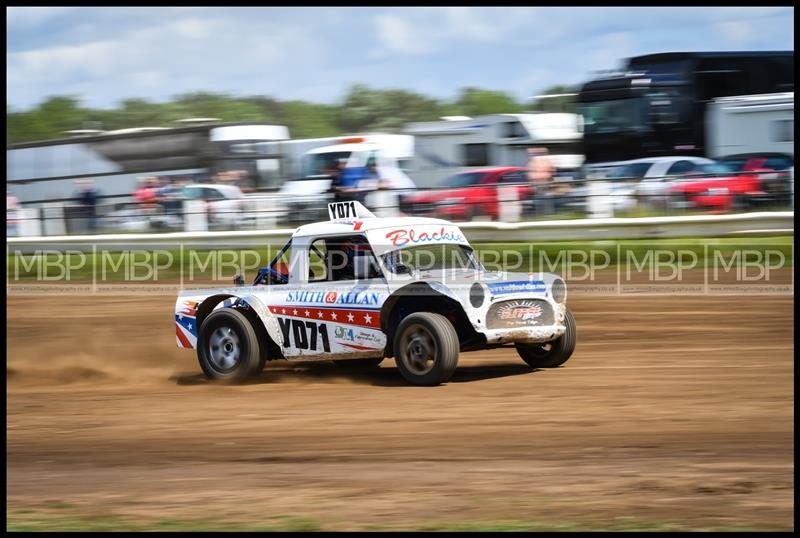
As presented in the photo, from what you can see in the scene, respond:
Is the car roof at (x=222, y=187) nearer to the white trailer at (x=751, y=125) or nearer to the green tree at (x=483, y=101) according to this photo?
the white trailer at (x=751, y=125)

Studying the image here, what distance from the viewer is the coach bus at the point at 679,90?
22.5 metres

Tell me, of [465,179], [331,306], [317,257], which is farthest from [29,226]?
[331,306]

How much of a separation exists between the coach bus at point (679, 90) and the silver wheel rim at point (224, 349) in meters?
14.3

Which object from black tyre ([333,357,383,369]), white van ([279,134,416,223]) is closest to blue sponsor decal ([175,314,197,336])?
black tyre ([333,357,383,369])

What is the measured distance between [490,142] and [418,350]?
53.0 feet

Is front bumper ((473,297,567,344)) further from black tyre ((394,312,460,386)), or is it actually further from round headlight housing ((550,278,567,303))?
black tyre ((394,312,460,386))

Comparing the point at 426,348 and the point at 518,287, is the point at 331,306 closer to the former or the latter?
the point at 426,348

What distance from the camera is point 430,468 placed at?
266 inches

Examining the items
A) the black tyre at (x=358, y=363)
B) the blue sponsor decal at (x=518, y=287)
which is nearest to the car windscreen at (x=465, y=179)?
the black tyre at (x=358, y=363)

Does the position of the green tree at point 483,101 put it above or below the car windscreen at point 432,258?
above

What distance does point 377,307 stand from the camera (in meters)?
9.78

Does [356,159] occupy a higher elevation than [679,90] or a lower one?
lower

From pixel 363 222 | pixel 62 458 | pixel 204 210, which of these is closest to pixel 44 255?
pixel 204 210

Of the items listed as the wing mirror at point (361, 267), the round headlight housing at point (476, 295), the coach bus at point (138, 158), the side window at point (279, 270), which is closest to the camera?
the round headlight housing at point (476, 295)
